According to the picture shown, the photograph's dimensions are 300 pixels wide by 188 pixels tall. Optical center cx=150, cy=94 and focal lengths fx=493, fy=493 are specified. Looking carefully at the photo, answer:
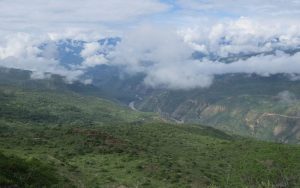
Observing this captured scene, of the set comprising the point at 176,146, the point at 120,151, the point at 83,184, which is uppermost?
the point at 83,184

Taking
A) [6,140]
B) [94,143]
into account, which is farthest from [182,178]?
[6,140]

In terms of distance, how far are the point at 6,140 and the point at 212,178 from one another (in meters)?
67.7

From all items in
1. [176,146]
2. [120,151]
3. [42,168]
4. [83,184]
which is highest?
[42,168]

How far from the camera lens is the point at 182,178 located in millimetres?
121875

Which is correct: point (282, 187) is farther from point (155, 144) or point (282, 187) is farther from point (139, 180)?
point (155, 144)

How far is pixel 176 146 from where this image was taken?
19938cm

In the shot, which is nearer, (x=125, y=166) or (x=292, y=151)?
(x=125, y=166)

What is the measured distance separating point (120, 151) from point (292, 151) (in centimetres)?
7090

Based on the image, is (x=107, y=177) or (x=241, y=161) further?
(x=241, y=161)

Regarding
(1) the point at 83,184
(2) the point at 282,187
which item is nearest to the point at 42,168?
(1) the point at 83,184

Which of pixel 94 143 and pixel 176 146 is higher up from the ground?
pixel 94 143

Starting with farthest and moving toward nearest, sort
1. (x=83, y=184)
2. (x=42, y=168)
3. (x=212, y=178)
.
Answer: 1. (x=212, y=178)
2. (x=83, y=184)
3. (x=42, y=168)

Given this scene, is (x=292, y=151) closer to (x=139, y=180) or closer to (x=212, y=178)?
(x=212, y=178)

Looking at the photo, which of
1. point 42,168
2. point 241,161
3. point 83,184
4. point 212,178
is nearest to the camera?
point 42,168
